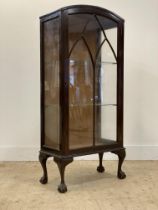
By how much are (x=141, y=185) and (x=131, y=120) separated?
109cm

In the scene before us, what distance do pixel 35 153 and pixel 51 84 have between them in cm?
113

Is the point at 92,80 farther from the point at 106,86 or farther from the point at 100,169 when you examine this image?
the point at 100,169

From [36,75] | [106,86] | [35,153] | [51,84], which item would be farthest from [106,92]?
[35,153]

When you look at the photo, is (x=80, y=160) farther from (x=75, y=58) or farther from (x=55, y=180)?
(x=75, y=58)

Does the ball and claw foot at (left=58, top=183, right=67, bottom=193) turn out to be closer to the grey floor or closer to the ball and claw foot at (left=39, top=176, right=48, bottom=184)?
the grey floor

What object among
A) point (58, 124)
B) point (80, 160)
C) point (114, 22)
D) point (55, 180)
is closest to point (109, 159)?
point (80, 160)

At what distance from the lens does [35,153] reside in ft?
11.5

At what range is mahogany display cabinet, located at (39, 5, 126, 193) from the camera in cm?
248

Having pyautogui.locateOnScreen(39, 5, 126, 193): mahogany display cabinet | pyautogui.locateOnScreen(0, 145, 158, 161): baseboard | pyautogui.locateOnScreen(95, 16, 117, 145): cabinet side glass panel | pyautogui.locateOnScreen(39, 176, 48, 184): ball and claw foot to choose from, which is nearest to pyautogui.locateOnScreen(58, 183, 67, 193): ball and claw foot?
pyautogui.locateOnScreen(39, 5, 126, 193): mahogany display cabinet

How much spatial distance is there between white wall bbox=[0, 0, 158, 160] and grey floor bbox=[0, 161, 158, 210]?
0.97ft

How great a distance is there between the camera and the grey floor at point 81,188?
7.20ft

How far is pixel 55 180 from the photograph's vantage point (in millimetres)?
2777

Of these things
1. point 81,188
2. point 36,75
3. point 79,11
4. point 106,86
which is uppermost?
point 79,11

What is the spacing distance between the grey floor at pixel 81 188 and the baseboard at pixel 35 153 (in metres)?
0.14
